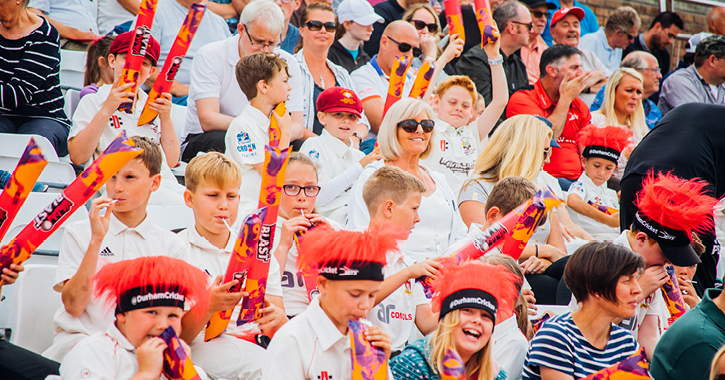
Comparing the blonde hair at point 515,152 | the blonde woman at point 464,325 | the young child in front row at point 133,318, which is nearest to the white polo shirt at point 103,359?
the young child in front row at point 133,318

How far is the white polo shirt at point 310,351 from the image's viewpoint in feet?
8.02

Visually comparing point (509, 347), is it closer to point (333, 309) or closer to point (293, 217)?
point (333, 309)

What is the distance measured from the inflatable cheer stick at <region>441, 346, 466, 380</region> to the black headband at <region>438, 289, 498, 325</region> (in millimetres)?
185

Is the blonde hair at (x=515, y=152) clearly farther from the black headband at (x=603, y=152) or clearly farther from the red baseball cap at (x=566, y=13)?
the red baseball cap at (x=566, y=13)

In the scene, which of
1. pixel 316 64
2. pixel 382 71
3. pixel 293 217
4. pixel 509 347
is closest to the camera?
pixel 509 347

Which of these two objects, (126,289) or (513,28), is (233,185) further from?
(513,28)

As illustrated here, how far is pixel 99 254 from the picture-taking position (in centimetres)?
309

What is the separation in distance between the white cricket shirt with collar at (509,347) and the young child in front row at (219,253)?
0.99 m

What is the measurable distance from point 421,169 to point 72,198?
2.43m

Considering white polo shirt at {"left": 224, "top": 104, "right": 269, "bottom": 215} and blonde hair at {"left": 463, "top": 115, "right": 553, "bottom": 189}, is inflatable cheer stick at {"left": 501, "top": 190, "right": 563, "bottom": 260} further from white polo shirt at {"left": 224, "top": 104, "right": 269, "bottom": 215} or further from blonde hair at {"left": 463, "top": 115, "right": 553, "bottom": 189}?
white polo shirt at {"left": 224, "top": 104, "right": 269, "bottom": 215}

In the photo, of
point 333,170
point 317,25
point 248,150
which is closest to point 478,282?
point 248,150

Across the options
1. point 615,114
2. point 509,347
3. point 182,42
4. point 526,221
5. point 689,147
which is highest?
point 182,42

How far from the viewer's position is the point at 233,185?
3.35 meters

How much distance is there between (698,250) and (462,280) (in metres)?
1.98
